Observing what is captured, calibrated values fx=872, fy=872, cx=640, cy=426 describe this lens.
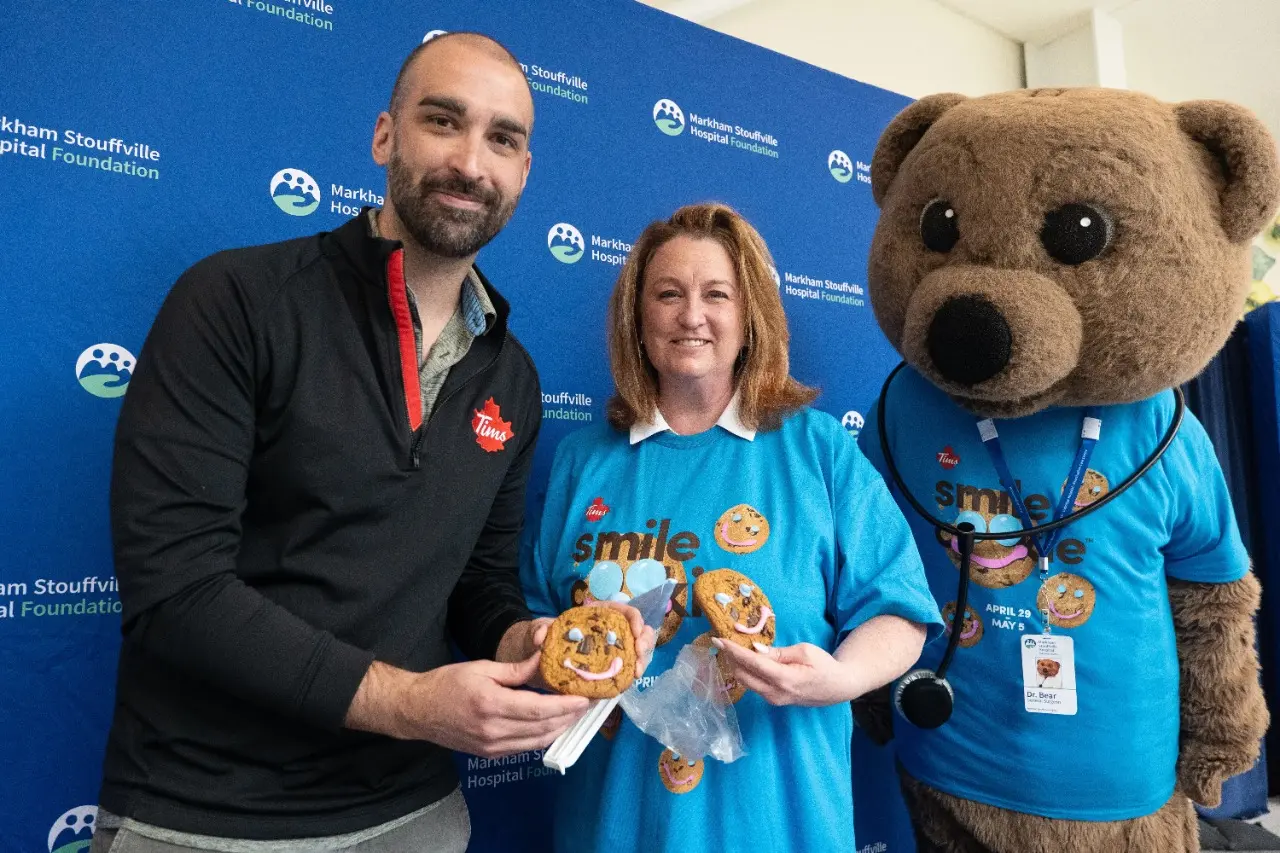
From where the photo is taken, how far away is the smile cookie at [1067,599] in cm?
152

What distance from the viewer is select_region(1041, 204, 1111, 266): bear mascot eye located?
57.9 inches

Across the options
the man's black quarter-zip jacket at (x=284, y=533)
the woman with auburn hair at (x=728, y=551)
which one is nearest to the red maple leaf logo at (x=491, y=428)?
the man's black quarter-zip jacket at (x=284, y=533)

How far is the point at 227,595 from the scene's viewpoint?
102cm

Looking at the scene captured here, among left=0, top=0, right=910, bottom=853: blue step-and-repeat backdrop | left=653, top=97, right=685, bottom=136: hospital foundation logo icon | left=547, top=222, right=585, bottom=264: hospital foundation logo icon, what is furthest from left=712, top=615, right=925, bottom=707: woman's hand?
left=653, top=97, right=685, bottom=136: hospital foundation logo icon

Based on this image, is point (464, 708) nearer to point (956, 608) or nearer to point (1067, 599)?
point (956, 608)

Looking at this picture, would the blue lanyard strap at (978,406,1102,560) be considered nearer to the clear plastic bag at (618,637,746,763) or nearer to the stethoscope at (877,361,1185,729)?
the stethoscope at (877,361,1185,729)

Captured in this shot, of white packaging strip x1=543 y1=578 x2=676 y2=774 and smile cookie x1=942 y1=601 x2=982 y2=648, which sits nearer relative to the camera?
white packaging strip x1=543 y1=578 x2=676 y2=774

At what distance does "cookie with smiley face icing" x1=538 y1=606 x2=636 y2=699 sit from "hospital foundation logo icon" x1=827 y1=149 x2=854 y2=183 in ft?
5.82

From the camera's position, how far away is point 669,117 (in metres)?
2.18

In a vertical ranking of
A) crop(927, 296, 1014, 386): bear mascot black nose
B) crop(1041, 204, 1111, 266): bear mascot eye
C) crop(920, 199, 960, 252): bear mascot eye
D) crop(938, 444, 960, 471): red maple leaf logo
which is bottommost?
crop(938, 444, 960, 471): red maple leaf logo

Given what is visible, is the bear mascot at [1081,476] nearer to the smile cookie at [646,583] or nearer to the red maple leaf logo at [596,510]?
the smile cookie at [646,583]

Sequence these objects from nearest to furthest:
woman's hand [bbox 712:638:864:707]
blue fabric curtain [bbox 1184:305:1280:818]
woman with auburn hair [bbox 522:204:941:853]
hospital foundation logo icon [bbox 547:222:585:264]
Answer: woman's hand [bbox 712:638:864:707] < woman with auburn hair [bbox 522:204:941:853] < hospital foundation logo icon [bbox 547:222:585:264] < blue fabric curtain [bbox 1184:305:1280:818]

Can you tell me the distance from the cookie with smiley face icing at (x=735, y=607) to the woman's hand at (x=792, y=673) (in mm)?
30

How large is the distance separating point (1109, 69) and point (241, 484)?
430 centimetres
